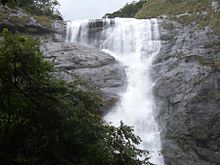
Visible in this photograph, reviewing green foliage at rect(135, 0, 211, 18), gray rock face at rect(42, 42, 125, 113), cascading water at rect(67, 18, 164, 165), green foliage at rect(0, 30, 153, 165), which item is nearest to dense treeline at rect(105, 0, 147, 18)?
green foliage at rect(135, 0, 211, 18)

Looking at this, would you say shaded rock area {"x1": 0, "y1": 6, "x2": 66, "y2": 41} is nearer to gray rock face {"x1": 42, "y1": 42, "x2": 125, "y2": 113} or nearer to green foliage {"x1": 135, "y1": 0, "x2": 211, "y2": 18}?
gray rock face {"x1": 42, "y1": 42, "x2": 125, "y2": 113}

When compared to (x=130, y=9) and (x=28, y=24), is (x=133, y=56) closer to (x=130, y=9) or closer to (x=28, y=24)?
(x=28, y=24)

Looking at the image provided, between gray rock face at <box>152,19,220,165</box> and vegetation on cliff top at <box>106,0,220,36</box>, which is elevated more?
vegetation on cliff top at <box>106,0,220,36</box>

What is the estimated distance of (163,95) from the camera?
22.4 meters

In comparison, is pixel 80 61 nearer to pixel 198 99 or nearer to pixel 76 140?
pixel 198 99

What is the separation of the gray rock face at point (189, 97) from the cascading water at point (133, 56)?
558 mm

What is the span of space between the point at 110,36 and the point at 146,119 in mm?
9567

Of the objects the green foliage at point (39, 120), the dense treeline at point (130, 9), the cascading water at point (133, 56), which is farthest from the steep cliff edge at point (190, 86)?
the dense treeline at point (130, 9)

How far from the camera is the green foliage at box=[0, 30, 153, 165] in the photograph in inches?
366

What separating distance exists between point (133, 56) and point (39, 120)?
18152 millimetres

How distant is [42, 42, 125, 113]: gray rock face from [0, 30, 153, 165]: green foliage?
495 inches

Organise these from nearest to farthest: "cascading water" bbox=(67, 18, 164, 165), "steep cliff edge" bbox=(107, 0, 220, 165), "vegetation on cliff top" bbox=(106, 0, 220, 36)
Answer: "steep cliff edge" bbox=(107, 0, 220, 165), "cascading water" bbox=(67, 18, 164, 165), "vegetation on cliff top" bbox=(106, 0, 220, 36)

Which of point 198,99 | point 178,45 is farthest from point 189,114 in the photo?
point 178,45

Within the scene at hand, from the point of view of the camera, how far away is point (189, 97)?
2136 centimetres
